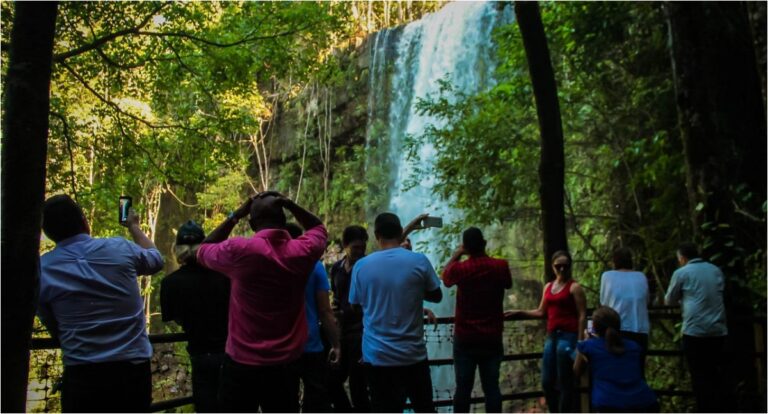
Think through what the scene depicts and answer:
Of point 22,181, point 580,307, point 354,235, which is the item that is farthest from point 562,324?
point 22,181

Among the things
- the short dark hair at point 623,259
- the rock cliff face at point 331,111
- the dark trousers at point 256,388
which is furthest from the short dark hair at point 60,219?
the rock cliff face at point 331,111

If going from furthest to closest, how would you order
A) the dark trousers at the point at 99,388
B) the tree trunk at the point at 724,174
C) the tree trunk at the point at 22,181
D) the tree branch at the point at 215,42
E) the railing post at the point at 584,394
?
the tree branch at the point at 215,42 → the tree trunk at the point at 724,174 → the railing post at the point at 584,394 → the dark trousers at the point at 99,388 → the tree trunk at the point at 22,181

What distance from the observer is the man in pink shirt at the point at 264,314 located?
3.73 meters

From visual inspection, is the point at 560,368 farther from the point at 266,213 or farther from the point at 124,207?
the point at 124,207

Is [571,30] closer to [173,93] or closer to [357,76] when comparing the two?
[173,93]

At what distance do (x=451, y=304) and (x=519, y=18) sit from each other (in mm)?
13444

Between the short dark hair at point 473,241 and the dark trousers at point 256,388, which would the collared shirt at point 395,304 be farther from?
the short dark hair at point 473,241

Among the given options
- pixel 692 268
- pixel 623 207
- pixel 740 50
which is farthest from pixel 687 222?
pixel 692 268

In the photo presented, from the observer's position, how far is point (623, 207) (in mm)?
12539

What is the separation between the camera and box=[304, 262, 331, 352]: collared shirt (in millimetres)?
Result: 4648

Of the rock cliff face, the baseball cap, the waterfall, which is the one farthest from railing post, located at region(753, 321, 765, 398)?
the rock cliff face

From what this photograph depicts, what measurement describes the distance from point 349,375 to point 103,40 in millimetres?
Answer: 5863

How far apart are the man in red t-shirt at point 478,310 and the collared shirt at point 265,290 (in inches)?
79.3

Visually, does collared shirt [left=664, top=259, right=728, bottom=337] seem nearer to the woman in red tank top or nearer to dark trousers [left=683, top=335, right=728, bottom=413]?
dark trousers [left=683, top=335, right=728, bottom=413]
